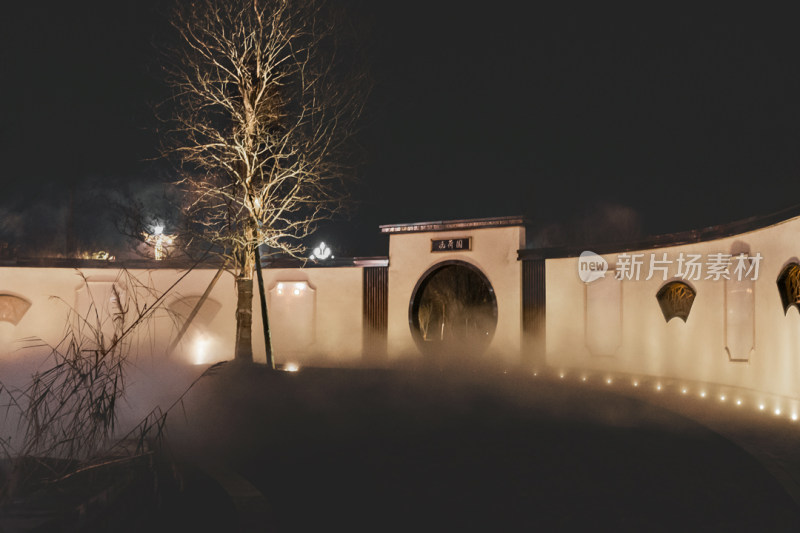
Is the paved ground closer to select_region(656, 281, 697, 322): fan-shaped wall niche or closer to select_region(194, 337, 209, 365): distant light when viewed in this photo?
select_region(656, 281, 697, 322): fan-shaped wall niche

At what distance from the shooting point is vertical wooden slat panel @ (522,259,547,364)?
14.2 metres

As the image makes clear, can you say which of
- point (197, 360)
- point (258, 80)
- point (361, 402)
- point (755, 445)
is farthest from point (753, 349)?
point (197, 360)

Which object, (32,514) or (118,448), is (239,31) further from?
(32,514)

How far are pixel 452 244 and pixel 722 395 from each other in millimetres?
6745

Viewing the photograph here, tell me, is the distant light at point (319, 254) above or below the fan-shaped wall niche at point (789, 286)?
above

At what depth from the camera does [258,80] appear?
12.7 metres

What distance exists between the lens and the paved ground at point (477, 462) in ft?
14.6

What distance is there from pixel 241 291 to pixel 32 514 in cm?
927

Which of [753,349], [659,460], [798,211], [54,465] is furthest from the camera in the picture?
[753,349]

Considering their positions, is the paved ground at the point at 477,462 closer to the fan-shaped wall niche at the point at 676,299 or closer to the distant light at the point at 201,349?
the fan-shaped wall niche at the point at 676,299

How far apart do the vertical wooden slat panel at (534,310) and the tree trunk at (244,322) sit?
5.91 meters

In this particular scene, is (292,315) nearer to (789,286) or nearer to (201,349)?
(201,349)

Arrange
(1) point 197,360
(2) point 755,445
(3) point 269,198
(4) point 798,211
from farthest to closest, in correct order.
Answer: (1) point 197,360 → (3) point 269,198 → (4) point 798,211 → (2) point 755,445

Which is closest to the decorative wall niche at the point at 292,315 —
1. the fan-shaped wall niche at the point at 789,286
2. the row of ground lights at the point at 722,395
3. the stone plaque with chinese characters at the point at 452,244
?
the stone plaque with chinese characters at the point at 452,244
